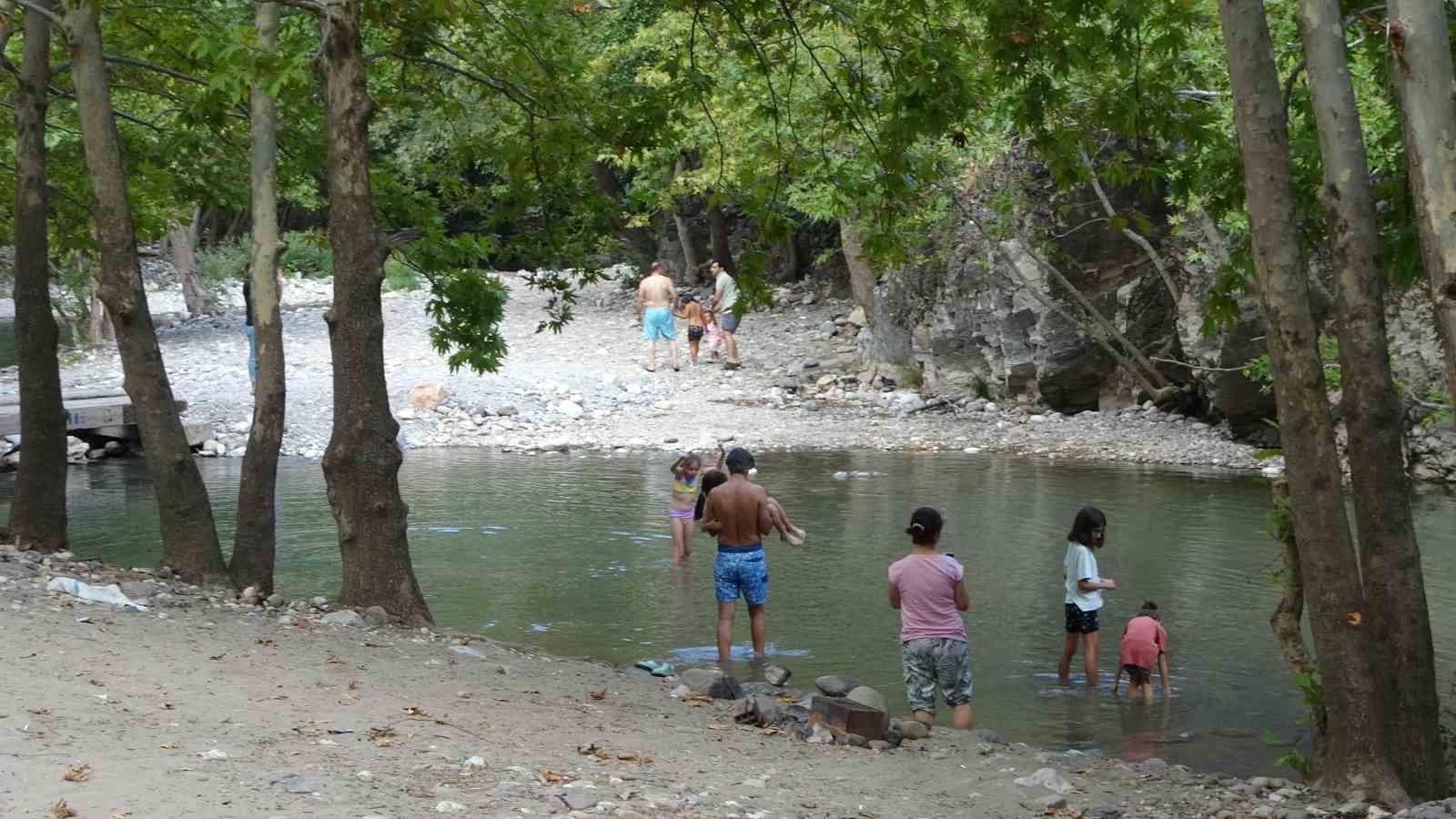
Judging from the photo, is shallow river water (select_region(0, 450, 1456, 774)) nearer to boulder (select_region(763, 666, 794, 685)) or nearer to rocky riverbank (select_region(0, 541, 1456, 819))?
boulder (select_region(763, 666, 794, 685))

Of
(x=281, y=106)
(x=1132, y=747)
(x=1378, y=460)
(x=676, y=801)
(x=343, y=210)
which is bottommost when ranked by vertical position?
(x=1132, y=747)

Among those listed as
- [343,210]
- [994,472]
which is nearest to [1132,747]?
[343,210]

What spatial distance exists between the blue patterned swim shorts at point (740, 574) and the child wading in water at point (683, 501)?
3.06m

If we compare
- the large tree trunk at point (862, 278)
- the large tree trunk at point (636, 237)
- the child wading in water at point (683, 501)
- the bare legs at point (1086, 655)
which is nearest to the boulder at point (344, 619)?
the child wading in water at point (683, 501)

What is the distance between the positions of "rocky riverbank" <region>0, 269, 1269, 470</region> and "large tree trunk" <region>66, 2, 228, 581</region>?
13599mm

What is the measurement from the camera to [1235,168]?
9.88m

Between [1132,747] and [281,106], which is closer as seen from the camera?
[1132,747]

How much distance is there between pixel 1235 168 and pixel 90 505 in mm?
15359

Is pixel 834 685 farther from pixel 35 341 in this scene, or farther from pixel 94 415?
pixel 94 415

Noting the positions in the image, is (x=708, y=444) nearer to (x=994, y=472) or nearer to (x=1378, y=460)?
(x=994, y=472)

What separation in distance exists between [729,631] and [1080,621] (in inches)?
101

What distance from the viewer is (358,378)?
34.9 feet

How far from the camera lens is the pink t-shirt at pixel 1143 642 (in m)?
10.7

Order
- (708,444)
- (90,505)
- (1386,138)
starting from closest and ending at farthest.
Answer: (1386,138) < (90,505) < (708,444)
